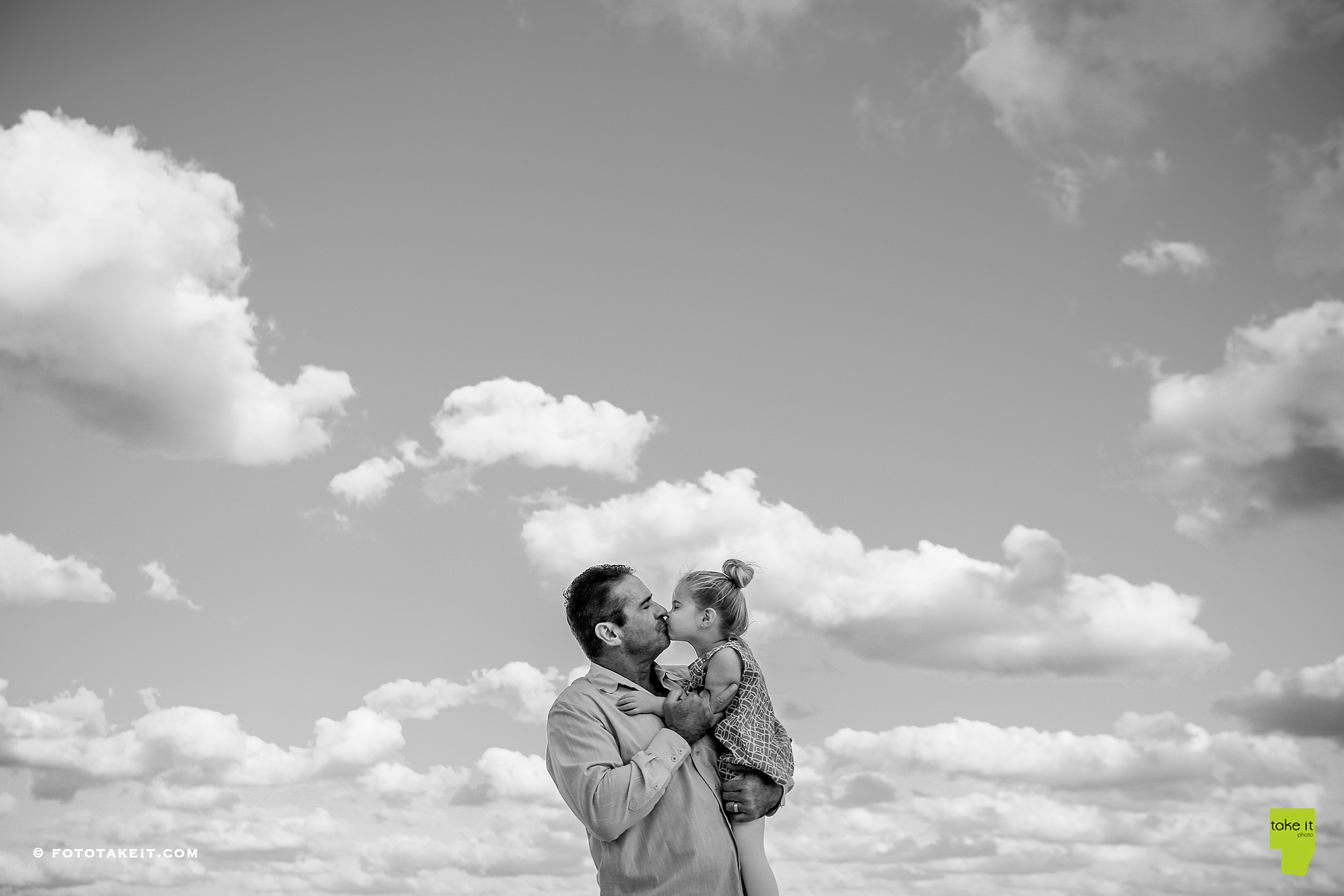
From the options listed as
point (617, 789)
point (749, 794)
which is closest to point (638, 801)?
point (617, 789)

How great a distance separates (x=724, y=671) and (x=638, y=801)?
→ 4.32 feet

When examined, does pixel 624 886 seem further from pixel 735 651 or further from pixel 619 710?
pixel 735 651

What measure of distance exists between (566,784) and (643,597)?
1.18m

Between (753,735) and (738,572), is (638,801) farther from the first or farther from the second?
(738,572)

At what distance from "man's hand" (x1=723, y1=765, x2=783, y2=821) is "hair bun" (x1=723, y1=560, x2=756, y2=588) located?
1.45 meters

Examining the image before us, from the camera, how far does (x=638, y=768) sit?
5.46 meters

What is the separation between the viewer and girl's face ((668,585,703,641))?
22.5ft

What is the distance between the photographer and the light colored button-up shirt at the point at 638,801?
5.42 m

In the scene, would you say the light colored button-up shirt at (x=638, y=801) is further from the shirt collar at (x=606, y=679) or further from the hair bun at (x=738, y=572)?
the hair bun at (x=738, y=572)

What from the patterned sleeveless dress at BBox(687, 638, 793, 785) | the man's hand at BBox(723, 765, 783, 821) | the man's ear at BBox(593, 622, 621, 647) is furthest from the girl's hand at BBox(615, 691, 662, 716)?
the man's hand at BBox(723, 765, 783, 821)

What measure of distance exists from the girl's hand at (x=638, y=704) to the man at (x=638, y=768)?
4 centimetres

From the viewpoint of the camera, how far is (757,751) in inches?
240

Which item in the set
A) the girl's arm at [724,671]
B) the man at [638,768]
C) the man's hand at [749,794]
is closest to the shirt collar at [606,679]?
the man at [638,768]

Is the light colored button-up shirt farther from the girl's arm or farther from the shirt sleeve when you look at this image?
the girl's arm
